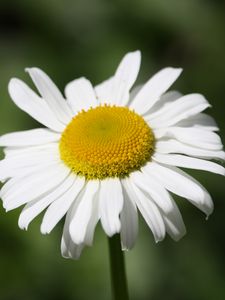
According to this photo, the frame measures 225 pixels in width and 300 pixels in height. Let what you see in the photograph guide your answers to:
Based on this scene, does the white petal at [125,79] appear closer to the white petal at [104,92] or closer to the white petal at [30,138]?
the white petal at [104,92]

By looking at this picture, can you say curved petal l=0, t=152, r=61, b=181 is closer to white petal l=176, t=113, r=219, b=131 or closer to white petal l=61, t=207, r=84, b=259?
white petal l=61, t=207, r=84, b=259

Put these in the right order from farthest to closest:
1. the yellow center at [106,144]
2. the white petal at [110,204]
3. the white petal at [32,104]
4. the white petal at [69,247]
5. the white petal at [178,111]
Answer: the white petal at [32,104] → the white petal at [178,111] → the yellow center at [106,144] → the white petal at [69,247] → the white petal at [110,204]

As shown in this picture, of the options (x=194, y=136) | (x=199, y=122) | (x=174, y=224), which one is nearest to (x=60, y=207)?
(x=174, y=224)

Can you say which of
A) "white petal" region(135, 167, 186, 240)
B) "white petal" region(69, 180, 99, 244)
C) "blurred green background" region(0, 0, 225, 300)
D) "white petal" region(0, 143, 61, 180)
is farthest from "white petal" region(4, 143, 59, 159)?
"blurred green background" region(0, 0, 225, 300)

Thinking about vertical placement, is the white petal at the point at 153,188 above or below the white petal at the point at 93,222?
above

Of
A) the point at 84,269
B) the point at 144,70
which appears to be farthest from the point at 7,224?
the point at 144,70

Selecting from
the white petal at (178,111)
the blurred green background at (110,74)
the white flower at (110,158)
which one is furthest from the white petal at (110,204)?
the blurred green background at (110,74)

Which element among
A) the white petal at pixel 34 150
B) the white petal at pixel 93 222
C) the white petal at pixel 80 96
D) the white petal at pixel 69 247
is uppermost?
the white petal at pixel 80 96

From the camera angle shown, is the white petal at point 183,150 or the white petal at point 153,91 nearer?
the white petal at point 183,150

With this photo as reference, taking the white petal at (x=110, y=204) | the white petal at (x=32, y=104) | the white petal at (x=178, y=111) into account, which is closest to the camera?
the white petal at (x=110, y=204)
